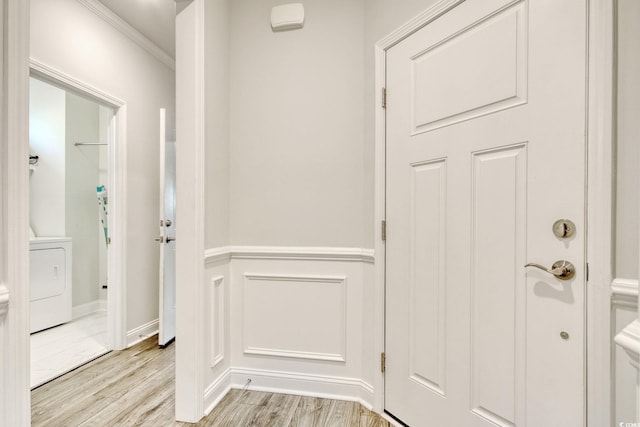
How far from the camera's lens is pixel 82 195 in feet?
11.6

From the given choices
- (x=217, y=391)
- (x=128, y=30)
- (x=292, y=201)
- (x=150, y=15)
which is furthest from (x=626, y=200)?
(x=128, y=30)

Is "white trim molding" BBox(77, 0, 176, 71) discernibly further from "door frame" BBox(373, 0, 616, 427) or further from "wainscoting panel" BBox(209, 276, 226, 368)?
"door frame" BBox(373, 0, 616, 427)

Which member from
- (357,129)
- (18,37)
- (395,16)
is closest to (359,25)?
(395,16)

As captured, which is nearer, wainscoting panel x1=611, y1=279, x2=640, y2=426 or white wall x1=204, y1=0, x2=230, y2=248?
wainscoting panel x1=611, y1=279, x2=640, y2=426

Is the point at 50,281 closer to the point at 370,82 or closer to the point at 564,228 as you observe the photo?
the point at 370,82

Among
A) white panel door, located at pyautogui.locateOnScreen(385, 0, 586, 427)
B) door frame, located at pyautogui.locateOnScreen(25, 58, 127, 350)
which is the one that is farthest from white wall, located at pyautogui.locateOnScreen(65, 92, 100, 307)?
white panel door, located at pyautogui.locateOnScreen(385, 0, 586, 427)

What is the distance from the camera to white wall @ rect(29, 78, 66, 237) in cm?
334

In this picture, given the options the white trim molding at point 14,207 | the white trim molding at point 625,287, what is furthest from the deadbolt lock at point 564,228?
the white trim molding at point 14,207

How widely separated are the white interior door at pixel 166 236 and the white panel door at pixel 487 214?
6.07ft

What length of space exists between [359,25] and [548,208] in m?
1.46

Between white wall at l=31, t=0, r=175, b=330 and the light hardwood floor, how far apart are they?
27.8 inches

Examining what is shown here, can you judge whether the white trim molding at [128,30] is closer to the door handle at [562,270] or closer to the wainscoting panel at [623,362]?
the door handle at [562,270]

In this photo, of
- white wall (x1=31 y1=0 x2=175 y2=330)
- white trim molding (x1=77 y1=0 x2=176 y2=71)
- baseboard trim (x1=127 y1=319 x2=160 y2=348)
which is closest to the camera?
white wall (x1=31 y1=0 x2=175 y2=330)

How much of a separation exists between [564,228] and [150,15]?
317 cm
